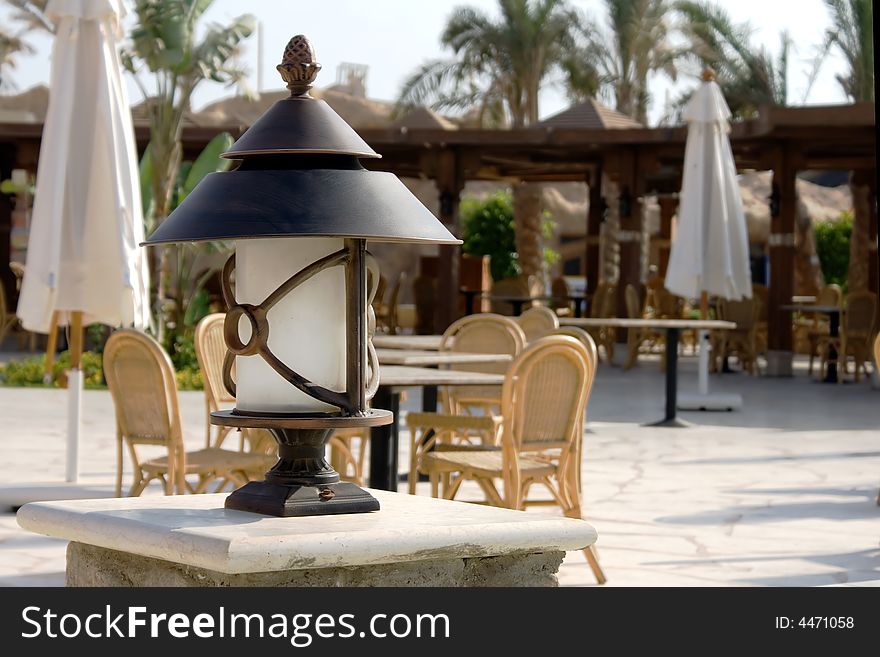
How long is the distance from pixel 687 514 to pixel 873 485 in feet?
5.93

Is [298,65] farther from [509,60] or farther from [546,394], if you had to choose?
[509,60]

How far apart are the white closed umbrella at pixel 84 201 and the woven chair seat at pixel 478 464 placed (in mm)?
2118

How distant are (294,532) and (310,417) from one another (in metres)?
0.28

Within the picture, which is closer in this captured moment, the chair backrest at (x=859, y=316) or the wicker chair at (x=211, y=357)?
the wicker chair at (x=211, y=357)

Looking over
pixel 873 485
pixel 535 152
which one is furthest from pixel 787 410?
pixel 535 152

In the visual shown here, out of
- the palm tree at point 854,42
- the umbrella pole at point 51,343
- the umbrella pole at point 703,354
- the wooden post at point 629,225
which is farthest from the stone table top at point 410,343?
the palm tree at point 854,42

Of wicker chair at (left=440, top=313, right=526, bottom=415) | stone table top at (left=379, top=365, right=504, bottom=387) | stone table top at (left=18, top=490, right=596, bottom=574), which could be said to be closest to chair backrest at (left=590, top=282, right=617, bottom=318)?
wicker chair at (left=440, top=313, right=526, bottom=415)

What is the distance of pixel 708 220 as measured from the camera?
14.6 metres

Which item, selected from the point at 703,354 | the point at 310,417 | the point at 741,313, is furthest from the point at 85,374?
the point at 310,417

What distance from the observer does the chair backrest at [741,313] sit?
677 inches

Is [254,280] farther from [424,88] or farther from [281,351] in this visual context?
[424,88]

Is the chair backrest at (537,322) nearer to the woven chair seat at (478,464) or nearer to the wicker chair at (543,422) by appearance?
the woven chair seat at (478,464)

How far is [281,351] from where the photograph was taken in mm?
2729

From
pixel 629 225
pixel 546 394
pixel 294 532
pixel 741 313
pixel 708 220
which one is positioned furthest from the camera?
pixel 629 225
